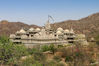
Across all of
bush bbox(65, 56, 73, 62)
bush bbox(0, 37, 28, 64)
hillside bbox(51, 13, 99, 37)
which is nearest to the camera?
bush bbox(0, 37, 28, 64)

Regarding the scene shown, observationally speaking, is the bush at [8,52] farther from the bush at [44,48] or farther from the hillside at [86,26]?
the hillside at [86,26]

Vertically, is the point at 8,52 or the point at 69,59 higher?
the point at 8,52

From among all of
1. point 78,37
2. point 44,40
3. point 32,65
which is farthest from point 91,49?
point 32,65

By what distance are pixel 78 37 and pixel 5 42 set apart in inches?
704

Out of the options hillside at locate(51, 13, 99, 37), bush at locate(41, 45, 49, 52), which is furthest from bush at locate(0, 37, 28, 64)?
hillside at locate(51, 13, 99, 37)

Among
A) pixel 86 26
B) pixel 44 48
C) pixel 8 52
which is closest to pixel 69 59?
pixel 44 48

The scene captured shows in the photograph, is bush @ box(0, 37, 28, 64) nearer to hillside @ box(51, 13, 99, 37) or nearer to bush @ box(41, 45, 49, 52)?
bush @ box(41, 45, 49, 52)

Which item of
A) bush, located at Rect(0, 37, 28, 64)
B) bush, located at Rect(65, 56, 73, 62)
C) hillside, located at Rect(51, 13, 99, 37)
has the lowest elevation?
bush, located at Rect(65, 56, 73, 62)

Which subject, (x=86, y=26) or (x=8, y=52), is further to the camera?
(x=86, y=26)

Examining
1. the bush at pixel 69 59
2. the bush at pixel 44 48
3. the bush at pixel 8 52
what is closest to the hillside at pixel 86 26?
the bush at pixel 44 48

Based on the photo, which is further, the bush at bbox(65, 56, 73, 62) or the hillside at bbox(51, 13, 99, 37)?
the hillside at bbox(51, 13, 99, 37)

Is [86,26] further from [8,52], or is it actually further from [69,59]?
[8,52]

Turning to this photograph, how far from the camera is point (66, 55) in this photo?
2734cm

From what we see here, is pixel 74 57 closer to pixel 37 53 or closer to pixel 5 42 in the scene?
pixel 37 53
